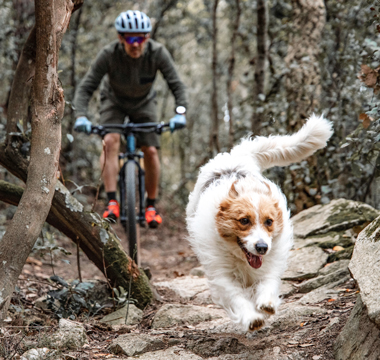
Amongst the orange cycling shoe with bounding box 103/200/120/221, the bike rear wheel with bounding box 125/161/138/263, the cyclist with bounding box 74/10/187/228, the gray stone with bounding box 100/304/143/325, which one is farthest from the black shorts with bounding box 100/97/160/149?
the gray stone with bounding box 100/304/143/325

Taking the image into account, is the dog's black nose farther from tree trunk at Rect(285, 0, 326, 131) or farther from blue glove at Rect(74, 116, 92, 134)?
tree trunk at Rect(285, 0, 326, 131)

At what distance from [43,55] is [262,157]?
2.11m

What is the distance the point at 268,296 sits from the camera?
2.97 m

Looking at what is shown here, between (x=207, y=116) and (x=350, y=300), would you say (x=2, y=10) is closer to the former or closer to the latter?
(x=350, y=300)

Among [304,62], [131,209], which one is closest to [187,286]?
[131,209]

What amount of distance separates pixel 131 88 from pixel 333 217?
2.85 meters

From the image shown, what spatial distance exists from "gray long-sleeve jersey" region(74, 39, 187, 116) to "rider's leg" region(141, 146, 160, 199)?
0.60 metres

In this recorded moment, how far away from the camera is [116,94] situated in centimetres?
573

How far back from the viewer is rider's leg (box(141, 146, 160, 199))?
18.6 ft

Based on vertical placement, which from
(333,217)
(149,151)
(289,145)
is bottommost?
(333,217)

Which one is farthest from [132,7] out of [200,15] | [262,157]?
[262,157]

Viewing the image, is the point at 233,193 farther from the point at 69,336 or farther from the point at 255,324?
the point at 69,336

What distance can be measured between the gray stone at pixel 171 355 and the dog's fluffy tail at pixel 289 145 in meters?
1.79

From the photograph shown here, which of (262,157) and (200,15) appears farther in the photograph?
(200,15)
